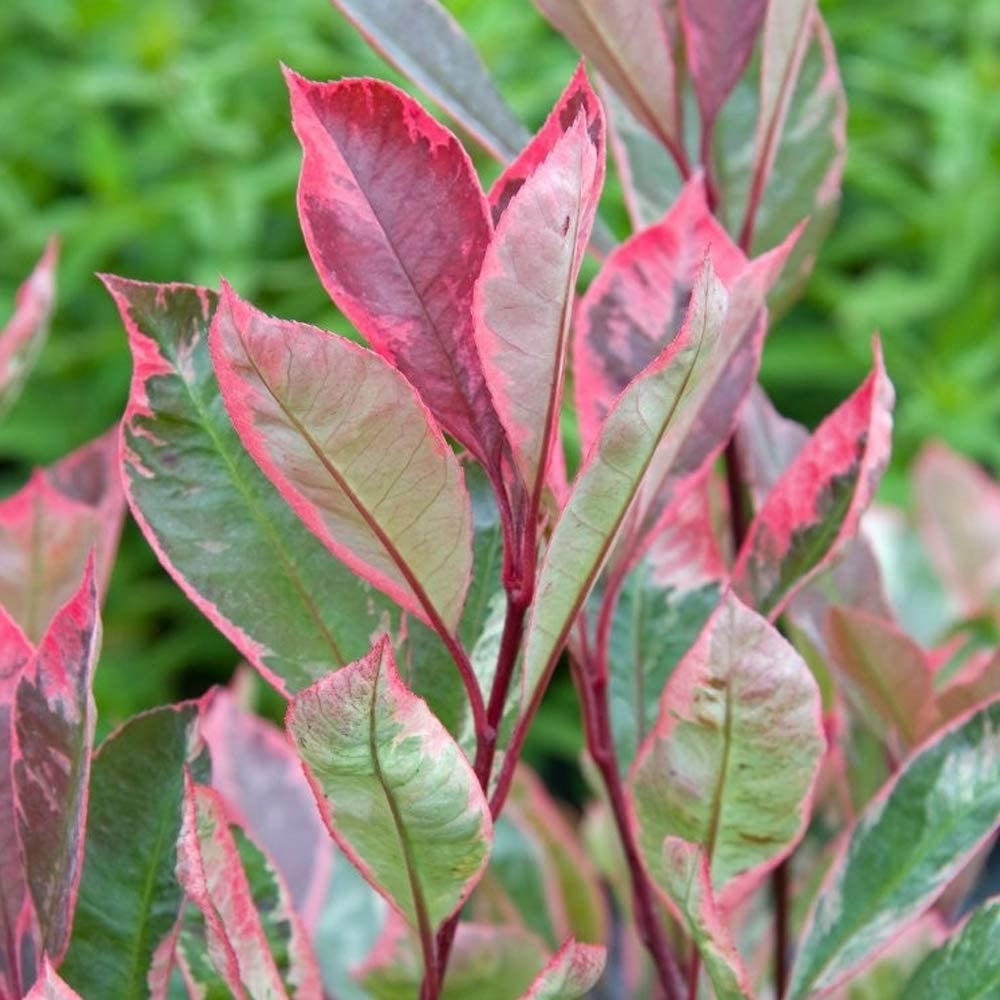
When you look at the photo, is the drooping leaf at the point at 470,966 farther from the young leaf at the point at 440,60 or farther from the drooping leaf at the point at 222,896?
the young leaf at the point at 440,60

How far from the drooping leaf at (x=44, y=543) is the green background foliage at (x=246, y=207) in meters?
1.50

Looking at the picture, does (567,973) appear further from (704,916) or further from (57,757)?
(57,757)

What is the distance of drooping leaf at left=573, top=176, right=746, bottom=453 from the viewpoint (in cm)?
54

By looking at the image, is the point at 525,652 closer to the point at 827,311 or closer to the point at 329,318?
the point at 329,318

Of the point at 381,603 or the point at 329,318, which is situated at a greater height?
the point at 381,603

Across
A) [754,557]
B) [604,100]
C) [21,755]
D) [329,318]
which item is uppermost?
[604,100]

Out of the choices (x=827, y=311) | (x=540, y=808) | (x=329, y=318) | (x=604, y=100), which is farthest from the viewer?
(x=827, y=311)

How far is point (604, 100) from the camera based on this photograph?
0.67 meters

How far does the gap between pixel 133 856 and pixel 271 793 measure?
0.22 m

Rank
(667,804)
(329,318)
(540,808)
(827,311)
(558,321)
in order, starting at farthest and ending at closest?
(827,311), (329,318), (540,808), (667,804), (558,321)

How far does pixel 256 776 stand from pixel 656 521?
0.28 metres

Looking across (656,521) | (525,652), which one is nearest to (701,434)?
(656,521)

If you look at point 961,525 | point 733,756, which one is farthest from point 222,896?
point 961,525

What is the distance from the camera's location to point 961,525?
3.26 ft
